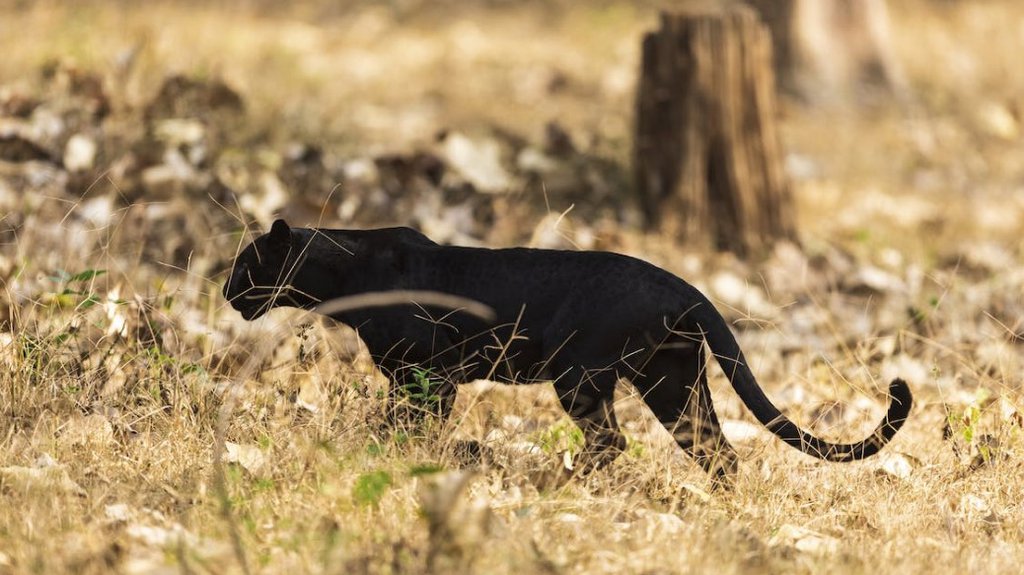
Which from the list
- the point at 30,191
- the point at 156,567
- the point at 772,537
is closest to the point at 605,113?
the point at 30,191

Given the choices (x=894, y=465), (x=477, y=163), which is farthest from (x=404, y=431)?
(x=477, y=163)

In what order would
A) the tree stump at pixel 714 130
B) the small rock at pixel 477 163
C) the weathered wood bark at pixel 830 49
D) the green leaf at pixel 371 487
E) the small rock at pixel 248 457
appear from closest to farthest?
1. the green leaf at pixel 371 487
2. the small rock at pixel 248 457
3. the tree stump at pixel 714 130
4. the small rock at pixel 477 163
5. the weathered wood bark at pixel 830 49

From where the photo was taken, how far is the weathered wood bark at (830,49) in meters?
10.1

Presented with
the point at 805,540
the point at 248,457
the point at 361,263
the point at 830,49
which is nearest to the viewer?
the point at 805,540

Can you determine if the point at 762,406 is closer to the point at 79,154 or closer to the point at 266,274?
the point at 266,274

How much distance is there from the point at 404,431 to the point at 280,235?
0.77 m

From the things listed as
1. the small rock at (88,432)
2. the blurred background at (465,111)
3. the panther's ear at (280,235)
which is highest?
the panther's ear at (280,235)

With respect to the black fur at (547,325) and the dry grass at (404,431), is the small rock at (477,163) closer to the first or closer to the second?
the dry grass at (404,431)

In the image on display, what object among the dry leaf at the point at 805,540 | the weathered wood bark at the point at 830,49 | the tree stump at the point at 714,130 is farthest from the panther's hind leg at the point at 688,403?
the weathered wood bark at the point at 830,49

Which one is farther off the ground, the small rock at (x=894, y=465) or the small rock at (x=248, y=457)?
the small rock at (x=248, y=457)

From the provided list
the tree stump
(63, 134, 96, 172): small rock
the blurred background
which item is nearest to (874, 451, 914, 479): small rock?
the blurred background

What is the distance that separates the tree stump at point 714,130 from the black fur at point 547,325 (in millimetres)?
3398

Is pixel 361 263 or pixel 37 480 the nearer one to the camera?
pixel 37 480

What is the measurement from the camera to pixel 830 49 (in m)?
10.3
